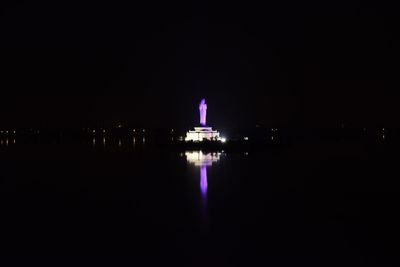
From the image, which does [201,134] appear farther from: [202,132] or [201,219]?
[201,219]

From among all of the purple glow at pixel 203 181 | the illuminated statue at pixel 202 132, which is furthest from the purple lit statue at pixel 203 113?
the purple glow at pixel 203 181

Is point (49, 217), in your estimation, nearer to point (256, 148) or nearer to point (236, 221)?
point (236, 221)

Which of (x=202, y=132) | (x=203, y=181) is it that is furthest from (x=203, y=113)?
(x=203, y=181)

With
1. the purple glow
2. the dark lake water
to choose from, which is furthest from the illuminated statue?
the dark lake water

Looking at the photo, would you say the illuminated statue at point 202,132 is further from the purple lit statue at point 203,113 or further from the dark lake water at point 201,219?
the dark lake water at point 201,219

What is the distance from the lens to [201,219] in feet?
36.6

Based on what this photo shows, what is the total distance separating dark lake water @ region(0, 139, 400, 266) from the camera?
8.27 m

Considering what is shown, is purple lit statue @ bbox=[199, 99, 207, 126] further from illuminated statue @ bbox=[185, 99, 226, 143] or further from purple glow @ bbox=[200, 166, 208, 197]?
purple glow @ bbox=[200, 166, 208, 197]

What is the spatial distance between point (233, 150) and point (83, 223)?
2582 centimetres

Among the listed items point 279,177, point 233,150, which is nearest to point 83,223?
point 279,177

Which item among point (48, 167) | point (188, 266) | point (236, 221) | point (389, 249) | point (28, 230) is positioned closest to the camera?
point (188, 266)

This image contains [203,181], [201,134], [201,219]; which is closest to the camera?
[201,219]

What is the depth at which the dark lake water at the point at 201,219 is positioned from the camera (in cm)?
827

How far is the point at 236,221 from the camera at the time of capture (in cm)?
1088
